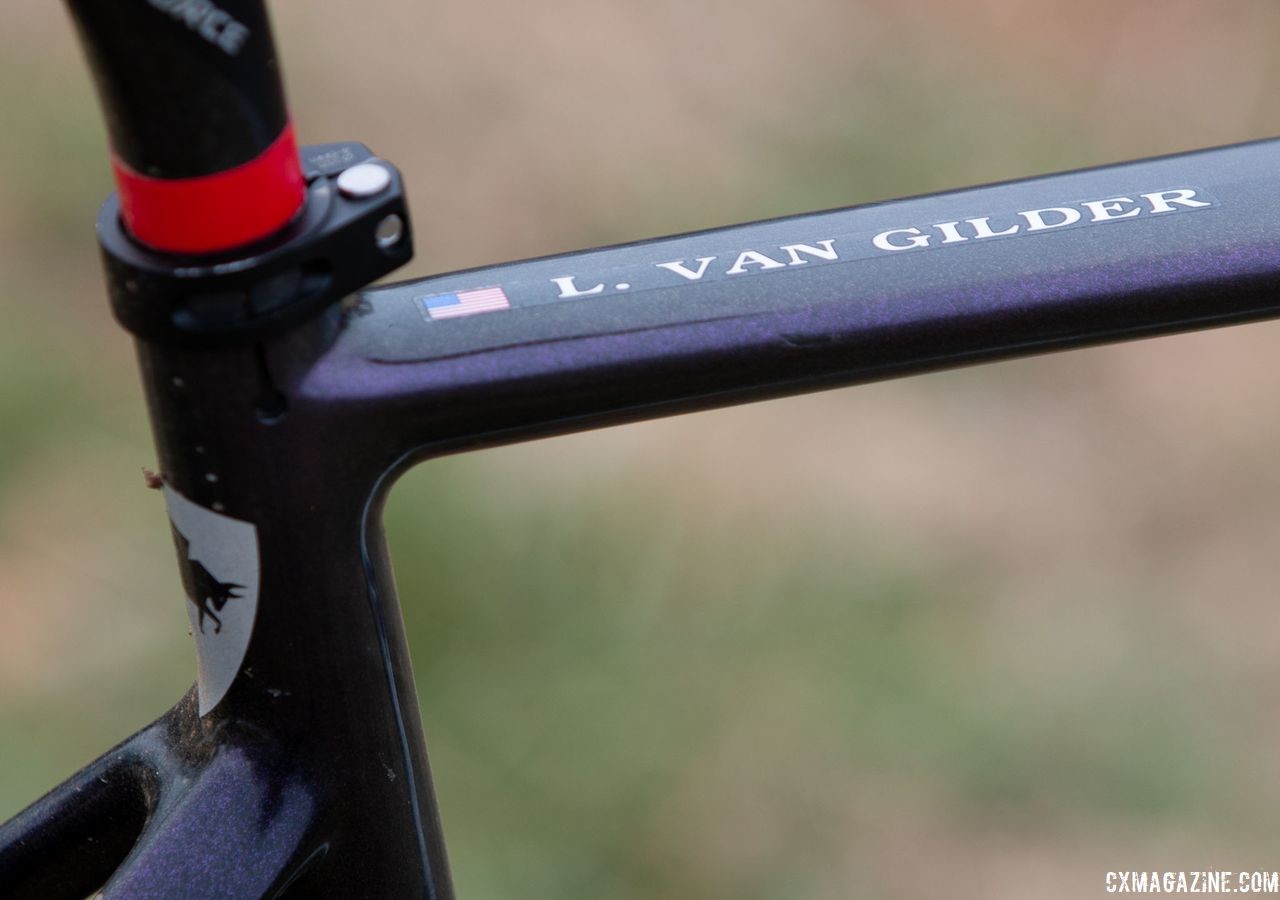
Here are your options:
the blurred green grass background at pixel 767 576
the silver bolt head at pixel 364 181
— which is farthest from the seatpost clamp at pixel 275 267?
Result: the blurred green grass background at pixel 767 576

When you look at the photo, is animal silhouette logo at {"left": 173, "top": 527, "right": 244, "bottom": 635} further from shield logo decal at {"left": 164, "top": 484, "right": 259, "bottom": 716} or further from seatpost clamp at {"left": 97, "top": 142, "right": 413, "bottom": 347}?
seatpost clamp at {"left": 97, "top": 142, "right": 413, "bottom": 347}

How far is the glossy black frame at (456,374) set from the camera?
1.53 feet

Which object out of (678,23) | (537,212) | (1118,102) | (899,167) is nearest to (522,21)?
(678,23)

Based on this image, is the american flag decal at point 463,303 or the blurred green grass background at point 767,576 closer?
the american flag decal at point 463,303

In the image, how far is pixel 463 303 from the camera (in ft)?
1.60

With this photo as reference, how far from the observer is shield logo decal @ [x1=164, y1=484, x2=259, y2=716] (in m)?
0.48

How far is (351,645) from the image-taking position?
20.3 inches

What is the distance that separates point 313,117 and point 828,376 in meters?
1.30

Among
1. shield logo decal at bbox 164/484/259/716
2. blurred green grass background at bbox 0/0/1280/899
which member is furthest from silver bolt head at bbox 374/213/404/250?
blurred green grass background at bbox 0/0/1280/899

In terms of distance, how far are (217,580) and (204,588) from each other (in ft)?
0.04

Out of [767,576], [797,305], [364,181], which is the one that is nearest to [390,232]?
[364,181]

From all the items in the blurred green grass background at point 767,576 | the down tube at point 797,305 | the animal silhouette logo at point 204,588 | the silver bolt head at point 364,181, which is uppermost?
the silver bolt head at point 364,181

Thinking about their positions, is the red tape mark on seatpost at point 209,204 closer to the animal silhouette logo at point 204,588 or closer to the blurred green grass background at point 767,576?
the animal silhouette logo at point 204,588

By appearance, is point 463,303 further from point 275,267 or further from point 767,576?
point 767,576
